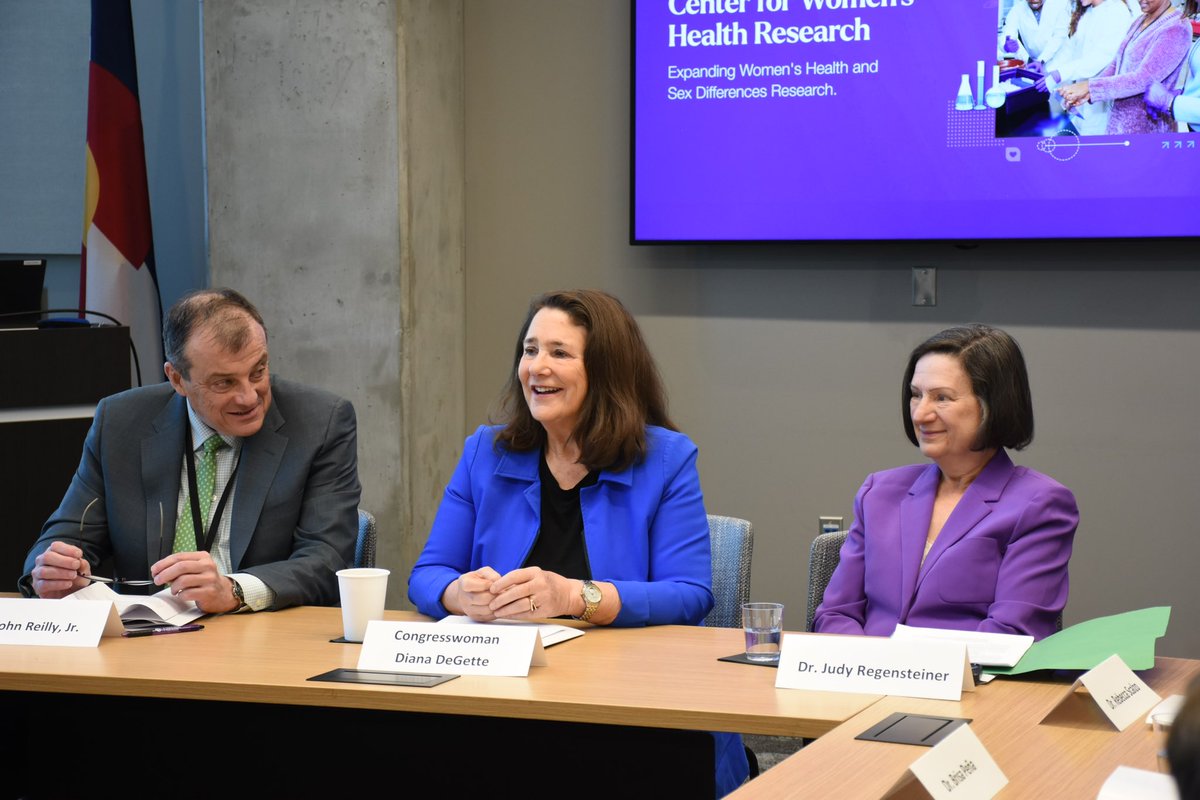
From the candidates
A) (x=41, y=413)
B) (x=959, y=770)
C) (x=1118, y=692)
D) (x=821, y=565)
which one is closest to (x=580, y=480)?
(x=821, y=565)

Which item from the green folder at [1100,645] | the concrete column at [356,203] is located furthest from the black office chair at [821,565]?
the concrete column at [356,203]

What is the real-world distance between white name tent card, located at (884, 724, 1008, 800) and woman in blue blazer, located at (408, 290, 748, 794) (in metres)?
1.06

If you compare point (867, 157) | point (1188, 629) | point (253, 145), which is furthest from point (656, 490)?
point (253, 145)

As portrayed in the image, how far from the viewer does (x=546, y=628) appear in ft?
7.99

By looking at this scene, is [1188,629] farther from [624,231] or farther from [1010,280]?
[624,231]

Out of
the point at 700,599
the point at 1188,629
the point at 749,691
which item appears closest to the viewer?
the point at 749,691

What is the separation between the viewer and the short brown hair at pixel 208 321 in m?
2.89

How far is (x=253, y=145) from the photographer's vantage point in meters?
4.88

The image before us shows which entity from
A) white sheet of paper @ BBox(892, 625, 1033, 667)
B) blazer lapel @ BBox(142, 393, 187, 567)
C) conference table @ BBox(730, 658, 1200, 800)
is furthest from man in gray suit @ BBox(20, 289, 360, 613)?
conference table @ BBox(730, 658, 1200, 800)

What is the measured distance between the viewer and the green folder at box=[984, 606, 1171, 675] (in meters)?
2.04

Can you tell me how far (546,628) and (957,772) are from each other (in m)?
1.04

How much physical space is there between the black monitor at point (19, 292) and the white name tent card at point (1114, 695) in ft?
10.4

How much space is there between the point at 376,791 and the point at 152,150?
3.92 m

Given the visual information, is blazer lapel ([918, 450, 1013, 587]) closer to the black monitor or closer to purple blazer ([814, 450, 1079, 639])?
purple blazer ([814, 450, 1079, 639])
